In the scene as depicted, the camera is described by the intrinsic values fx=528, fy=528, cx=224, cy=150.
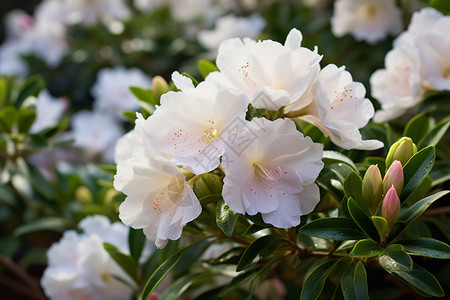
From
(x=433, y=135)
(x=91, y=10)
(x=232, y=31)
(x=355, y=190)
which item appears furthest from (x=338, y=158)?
(x=91, y=10)

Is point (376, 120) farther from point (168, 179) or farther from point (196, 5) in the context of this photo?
point (196, 5)

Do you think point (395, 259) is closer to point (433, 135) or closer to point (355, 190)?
point (355, 190)

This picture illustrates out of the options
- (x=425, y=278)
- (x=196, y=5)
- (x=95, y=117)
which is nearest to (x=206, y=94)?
(x=425, y=278)

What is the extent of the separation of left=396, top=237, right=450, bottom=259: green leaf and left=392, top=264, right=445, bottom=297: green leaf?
0.11 feet

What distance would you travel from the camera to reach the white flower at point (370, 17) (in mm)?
1845

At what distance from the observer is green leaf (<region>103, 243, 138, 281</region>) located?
1.22 m

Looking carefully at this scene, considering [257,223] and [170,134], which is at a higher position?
[170,134]

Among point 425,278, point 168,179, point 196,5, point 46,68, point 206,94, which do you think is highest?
point 206,94

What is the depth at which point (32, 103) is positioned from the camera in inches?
64.8

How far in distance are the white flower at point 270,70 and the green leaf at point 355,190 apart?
0.53ft

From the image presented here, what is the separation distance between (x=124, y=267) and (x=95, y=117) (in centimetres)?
125

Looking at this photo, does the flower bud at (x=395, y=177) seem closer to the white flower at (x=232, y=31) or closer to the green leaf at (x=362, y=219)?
the green leaf at (x=362, y=219)

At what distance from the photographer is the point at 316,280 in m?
0.97

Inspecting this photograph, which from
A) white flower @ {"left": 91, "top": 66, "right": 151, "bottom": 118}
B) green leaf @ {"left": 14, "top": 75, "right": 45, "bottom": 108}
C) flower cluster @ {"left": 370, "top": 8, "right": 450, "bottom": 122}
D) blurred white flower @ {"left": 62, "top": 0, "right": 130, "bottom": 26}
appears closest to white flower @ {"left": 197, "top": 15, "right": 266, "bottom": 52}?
white flower @ {"left": 91, "top": 66, "right": 151, "bottom": 118}
